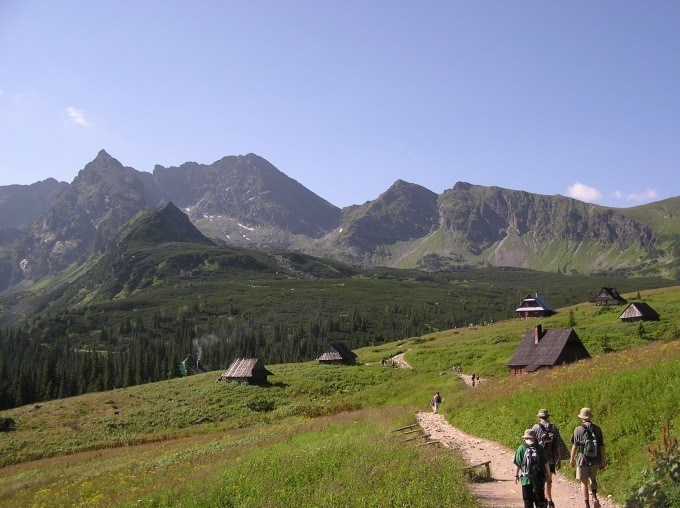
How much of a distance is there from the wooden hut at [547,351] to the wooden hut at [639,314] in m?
23.5

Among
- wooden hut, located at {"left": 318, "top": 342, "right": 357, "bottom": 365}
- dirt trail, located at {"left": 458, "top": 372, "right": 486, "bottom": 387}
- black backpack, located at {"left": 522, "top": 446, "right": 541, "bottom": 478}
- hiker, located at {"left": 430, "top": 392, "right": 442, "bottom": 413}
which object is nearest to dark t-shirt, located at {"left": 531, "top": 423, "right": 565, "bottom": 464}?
black backpack, located at {"left": 522, "top": 446, "right": 541, "bottom": 478}

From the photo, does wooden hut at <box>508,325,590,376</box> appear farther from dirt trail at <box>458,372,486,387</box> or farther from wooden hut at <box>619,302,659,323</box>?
wooden hut at <box>619,302,659,323</box>

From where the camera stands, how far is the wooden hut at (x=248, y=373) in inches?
3027

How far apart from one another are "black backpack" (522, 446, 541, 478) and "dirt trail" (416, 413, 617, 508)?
2159 mm

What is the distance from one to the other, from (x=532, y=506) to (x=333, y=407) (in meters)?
43.8

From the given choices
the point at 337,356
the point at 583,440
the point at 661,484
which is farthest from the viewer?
the point at 337,356

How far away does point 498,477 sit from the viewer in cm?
1938

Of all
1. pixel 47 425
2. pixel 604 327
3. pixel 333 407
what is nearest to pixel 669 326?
pixel 604 327

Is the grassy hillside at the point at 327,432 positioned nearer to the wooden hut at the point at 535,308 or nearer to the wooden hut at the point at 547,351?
the wooden hut at the point at 547,351

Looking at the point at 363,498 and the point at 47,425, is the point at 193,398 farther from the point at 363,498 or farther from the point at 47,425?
the point at 363,498

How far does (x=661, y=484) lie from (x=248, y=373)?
69.1m

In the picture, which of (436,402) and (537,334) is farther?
(537,334)

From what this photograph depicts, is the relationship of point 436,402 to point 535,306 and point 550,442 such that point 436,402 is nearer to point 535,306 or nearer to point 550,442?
point 550,442

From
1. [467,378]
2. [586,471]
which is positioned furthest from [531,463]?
[467,378]
